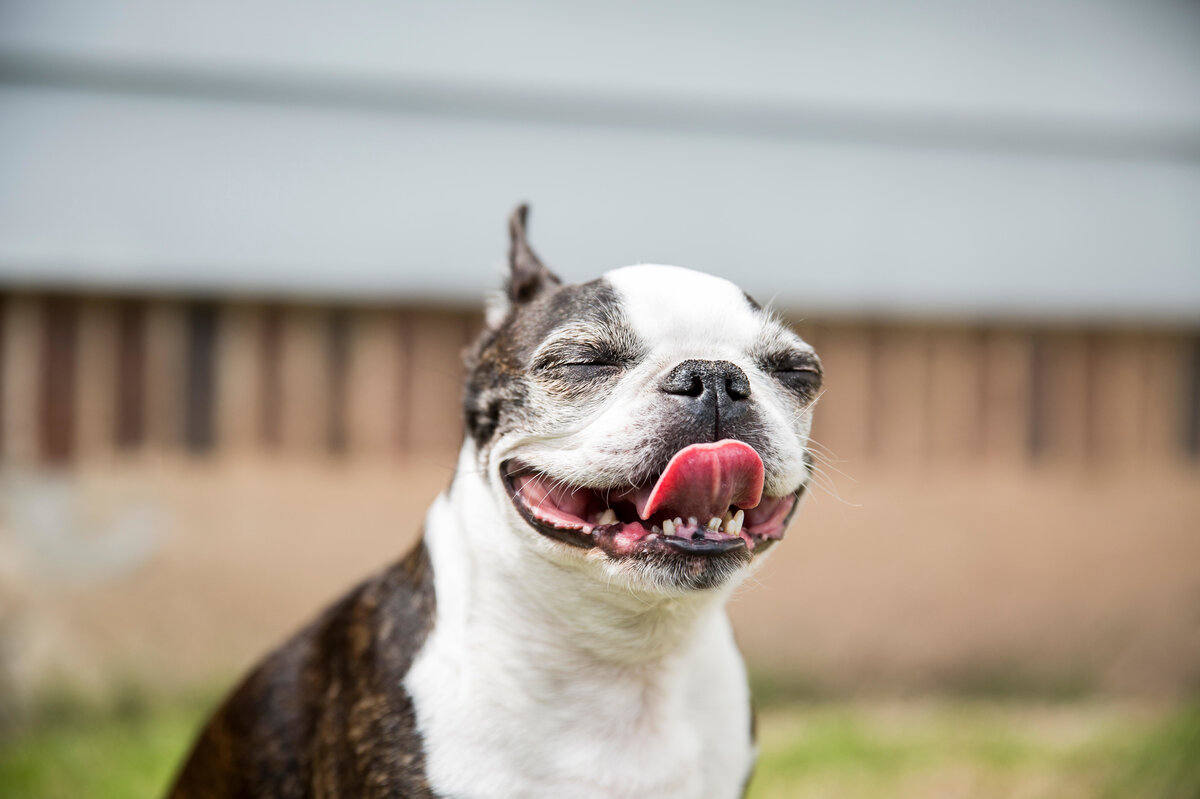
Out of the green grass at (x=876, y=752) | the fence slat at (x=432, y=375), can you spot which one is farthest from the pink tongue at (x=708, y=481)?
the fence slat at (x=432, y=375)

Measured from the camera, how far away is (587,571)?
2131mm

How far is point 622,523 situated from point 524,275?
871mm

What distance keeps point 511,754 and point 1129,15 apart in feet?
20.0

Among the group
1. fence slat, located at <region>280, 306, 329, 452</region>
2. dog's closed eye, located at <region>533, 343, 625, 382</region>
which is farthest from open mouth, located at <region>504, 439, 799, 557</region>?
fence slat, located at <region>280, 306, 329, 452</region>

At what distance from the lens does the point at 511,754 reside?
2242 mm

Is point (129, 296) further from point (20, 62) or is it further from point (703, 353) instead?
point (703, 353)

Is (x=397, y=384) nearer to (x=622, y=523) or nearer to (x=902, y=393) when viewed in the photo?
(x=902, y=393)

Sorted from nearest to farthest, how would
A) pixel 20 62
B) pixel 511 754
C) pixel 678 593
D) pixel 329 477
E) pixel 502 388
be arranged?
pixel 678 593
pixel 511 754
pixel 502 388
pixel 20 62
pixel 329 477

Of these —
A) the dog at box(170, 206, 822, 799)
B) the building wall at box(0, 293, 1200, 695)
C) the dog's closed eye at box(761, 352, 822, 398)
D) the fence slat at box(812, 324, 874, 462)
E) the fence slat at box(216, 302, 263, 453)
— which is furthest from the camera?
the fence slat at box(812, 324, 874, 462)

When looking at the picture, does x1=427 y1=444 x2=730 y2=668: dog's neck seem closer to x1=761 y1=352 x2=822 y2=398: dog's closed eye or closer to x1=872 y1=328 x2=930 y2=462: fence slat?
x1=761 y1=352 x2=822 y2=398: dog's closed eye

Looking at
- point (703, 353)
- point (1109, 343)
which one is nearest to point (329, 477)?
point (703, 353)

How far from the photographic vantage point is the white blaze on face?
88.4 inches

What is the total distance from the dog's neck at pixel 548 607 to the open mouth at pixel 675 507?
0.38 ft

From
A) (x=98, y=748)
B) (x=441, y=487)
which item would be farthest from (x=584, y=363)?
(x=98, y=748)
